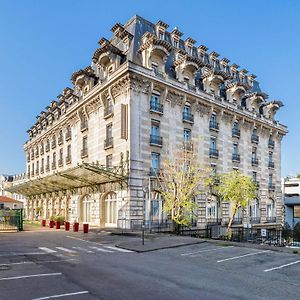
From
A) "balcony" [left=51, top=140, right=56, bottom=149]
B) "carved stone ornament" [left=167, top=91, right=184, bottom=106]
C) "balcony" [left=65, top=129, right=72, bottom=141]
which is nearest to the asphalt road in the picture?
"carved stone ornament" [left=167, top=91, right=184, bottom=106]

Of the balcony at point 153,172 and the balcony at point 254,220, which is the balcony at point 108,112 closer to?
the balcony at point 153,172

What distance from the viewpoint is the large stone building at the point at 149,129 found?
30.8 m

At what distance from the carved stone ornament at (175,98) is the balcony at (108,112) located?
5988 mm

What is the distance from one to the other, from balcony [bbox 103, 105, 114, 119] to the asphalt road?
58.9ft

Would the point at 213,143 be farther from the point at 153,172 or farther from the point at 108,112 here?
the point at 108,112

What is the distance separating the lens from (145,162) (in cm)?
3114

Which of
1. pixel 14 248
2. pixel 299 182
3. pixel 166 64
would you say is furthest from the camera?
pixel 299 182

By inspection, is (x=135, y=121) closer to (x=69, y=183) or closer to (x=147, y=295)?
(x=69, y=183)

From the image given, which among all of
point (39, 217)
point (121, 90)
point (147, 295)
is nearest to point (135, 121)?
point (121, 90)

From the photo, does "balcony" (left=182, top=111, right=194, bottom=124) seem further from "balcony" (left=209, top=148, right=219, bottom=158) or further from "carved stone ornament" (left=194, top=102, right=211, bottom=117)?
"balcony" (left=209, top=148, right=219, bottom=158)

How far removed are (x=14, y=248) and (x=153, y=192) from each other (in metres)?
16.1

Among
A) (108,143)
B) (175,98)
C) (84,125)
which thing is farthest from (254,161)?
(84,125)

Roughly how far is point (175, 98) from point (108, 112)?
7.23 metres

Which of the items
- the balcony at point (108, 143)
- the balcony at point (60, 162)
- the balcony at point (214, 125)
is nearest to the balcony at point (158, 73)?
the balcony at point (108, 143)
